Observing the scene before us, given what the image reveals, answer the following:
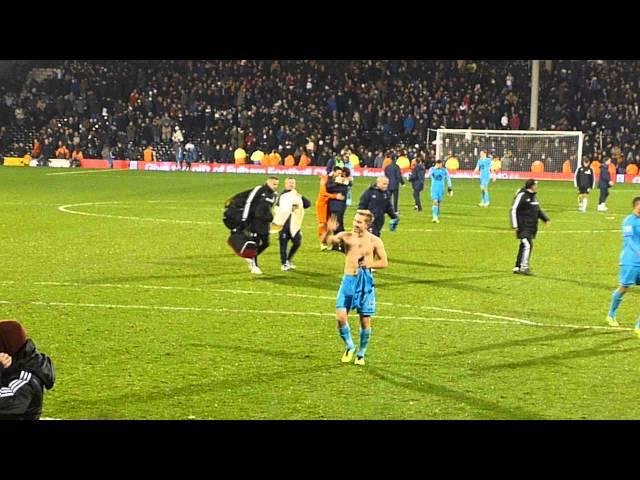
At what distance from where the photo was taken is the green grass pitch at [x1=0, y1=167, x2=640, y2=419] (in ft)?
42.3

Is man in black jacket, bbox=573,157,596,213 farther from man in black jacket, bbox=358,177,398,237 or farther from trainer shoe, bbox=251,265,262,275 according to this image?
trainer shoe, bbox=251,265,262,275

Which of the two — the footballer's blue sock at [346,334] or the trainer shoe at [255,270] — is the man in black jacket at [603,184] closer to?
the trainer shoe at [255,270]

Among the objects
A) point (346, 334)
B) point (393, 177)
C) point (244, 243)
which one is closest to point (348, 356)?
point (346, 334)

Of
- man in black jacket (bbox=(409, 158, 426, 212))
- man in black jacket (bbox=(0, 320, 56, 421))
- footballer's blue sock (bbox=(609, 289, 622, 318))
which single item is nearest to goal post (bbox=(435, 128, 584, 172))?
man in black jacket (bbox=(409, 158, 426, 212))

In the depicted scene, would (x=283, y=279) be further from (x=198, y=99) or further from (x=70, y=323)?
(x=198, y=99)

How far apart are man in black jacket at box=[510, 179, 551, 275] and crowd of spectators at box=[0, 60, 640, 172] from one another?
3647 centimetres

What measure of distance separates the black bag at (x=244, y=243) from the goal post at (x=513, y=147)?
35506 mm

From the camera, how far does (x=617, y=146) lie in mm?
59125

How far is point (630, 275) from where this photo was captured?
17469 mm

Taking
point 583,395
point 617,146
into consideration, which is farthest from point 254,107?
point 583,395

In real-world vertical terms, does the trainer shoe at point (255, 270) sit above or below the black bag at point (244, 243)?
below

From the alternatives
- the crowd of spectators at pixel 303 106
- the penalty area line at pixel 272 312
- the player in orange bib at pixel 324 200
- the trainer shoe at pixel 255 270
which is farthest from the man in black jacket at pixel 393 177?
the crowd of spectators at pixel 303 106

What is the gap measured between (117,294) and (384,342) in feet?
19.8

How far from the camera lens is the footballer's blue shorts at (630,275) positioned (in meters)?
17.5
